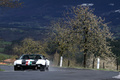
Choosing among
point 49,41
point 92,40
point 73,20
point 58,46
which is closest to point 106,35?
point 92,40

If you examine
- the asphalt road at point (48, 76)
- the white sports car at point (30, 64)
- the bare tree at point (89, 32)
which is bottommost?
the asphalt road at point (48, 76)

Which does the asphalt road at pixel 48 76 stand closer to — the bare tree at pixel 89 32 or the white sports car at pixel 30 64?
the white sports car at pixel 30 64

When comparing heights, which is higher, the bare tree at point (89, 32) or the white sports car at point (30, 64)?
the bare tree at point (89, 32)

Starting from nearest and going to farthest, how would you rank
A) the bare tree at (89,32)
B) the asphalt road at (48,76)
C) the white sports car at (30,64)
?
the asphalt road at (48,76) < the white sports car at (30,64) < the bare tree at (89,32)

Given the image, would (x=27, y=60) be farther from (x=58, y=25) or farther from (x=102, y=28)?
(x=58, y=25)

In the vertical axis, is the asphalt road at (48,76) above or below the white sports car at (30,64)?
below

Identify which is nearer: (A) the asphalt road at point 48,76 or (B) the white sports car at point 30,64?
(A) the asphalt road at point 48,76

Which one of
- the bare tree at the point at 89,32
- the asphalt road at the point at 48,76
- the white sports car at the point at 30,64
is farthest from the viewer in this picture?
the bare tree at the point at 89,32

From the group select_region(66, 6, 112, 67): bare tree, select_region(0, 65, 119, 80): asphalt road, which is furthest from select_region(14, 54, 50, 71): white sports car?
select_region(66, 6, 112, 67): bare tree

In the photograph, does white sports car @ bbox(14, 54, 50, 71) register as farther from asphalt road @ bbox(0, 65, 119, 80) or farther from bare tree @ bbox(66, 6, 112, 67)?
bare tree @ bbox(66, 6, 112, 67)

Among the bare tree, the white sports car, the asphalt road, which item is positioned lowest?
the asphalt road

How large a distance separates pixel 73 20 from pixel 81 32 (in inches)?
120

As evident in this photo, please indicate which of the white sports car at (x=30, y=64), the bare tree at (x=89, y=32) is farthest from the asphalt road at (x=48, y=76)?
the bare tree at (x=89, y=32)

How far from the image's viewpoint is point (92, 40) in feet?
137
